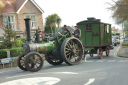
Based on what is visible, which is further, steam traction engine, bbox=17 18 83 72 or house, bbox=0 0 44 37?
house, bbox=0 0 44 37

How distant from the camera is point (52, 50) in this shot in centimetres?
1009

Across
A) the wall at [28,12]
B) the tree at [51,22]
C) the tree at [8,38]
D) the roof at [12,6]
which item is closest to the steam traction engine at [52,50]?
the tree at [8,38]

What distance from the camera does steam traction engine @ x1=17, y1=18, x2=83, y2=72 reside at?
8.89m

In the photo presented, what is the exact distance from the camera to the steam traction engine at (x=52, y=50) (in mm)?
8887

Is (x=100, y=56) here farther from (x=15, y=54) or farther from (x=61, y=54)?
(x=15, y=54)

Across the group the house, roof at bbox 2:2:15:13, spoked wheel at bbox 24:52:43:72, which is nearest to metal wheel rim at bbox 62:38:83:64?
spoked wheel at bbox 24:52:43:72

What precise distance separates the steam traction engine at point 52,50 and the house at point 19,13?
58.5ft

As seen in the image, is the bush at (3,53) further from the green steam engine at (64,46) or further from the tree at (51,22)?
the tree at (51,22)

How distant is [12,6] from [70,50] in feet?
67.9

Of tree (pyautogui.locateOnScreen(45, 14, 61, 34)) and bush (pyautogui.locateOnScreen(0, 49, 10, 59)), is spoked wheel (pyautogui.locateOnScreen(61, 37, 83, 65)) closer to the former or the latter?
bush (pyautogui.locateOnScreen(0, 49, 10, 59))

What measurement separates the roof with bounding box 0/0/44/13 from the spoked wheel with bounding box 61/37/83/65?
1860 cm

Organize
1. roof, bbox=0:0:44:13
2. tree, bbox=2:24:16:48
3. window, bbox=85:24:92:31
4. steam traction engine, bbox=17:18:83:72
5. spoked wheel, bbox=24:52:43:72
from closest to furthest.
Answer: spoked wheel, bbox=24:52:43:72, steam traction engine, bbox=17:18:83:72, window, bbox=85:24:92:31, tree, bbox=2:24:16:48, roof, bbox=0:0:44:13

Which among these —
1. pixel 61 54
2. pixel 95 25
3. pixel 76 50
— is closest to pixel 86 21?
pixel 95 25

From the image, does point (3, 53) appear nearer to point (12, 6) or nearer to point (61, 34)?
point (61, 34)
